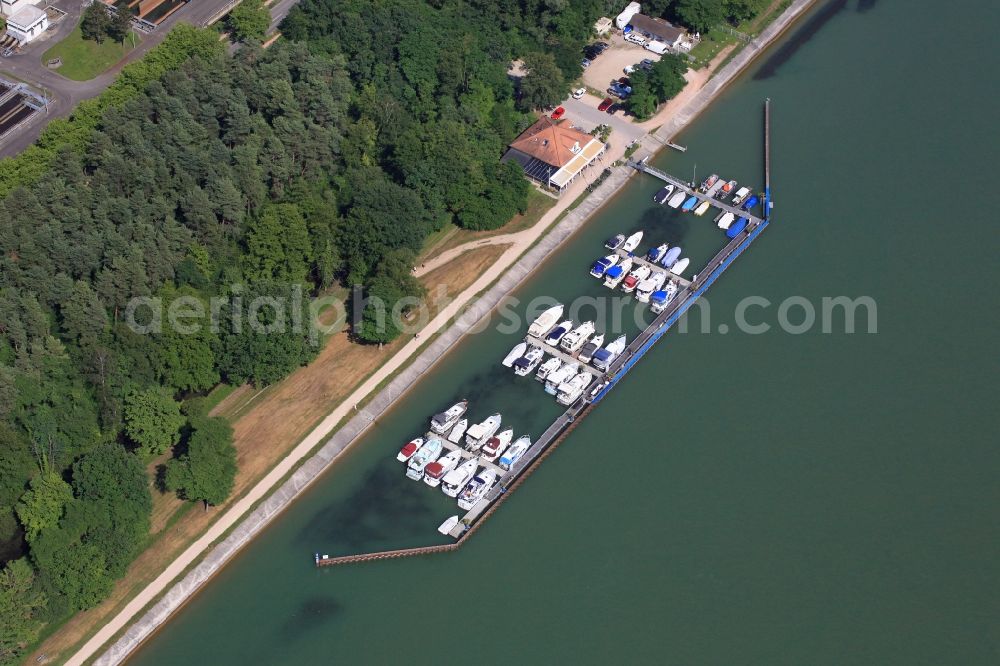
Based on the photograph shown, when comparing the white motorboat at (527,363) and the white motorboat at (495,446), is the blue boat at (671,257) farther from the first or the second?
the white motorboat at (495,446)

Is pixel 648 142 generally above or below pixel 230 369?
above

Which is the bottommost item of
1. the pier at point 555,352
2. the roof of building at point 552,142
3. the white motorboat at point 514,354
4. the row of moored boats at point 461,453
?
the row of moored boats at point 461,453

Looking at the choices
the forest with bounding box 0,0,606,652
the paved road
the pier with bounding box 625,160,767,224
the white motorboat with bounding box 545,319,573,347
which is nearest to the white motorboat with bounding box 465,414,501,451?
the white motorboat with bounding box 545,319,573,347

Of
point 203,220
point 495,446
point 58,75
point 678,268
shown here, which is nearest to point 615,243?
point 678,268

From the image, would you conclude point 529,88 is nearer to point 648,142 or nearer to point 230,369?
point 648,142

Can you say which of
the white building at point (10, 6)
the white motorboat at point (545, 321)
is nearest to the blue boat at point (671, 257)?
the white motorboat at point (545, 321)

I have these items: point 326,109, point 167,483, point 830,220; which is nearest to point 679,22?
point 830,220
